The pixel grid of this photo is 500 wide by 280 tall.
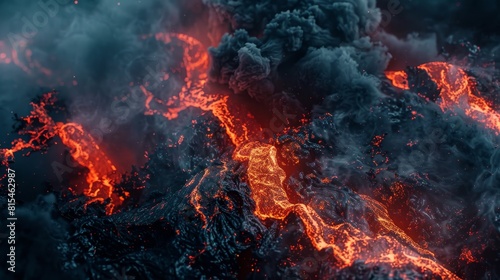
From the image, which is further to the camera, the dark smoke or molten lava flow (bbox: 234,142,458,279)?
the dark smoke

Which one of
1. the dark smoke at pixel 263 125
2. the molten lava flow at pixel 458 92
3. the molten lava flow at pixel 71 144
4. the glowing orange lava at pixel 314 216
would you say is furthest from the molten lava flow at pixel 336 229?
the molten lava flow at pixel 71 144

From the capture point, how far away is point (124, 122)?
17.6 meters

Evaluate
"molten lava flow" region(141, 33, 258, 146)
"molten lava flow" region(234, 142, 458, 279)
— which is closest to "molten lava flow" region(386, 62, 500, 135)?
"molten lava flow" region(234, 142, 458, 279)

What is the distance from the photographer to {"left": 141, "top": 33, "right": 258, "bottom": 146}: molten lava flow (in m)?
16.4

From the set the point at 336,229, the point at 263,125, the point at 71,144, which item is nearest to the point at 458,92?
the point at 263,125

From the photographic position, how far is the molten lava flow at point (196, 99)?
53.9 ft

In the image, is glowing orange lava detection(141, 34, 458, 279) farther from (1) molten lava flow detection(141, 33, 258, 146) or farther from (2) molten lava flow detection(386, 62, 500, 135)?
(2) molten lava flow detection(386, 62, 500, 135)

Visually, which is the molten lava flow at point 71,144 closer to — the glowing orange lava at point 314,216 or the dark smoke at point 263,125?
the dark smoke at point 263,125

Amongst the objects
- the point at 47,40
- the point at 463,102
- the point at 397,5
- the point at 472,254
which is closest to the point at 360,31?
the point at 397,5

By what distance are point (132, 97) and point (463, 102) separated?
56.0 feet

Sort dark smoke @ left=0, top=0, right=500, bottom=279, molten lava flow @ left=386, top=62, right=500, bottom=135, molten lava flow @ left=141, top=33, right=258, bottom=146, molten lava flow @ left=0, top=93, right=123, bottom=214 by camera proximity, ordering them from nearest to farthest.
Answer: dark smoke @ left=0, top=0, right=500, bottom=279 → molten lava flow @ left=386, top=62, right=500, bottom=135 → molten lava flow @ left=0, top=93, right=123, bottom=214 → molten lava flow @ left=141, top=33, right=258, bottom=146

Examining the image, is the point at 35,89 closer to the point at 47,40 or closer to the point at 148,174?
the point at 47,40

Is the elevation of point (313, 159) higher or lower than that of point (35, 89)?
lower

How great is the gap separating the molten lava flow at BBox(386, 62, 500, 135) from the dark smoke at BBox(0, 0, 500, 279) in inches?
20.4
